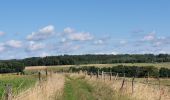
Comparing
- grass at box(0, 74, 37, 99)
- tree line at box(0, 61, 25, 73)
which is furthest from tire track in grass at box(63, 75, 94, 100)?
tree line at box(0, 61, 25, 73)

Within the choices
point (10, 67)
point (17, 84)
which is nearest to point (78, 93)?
point (17, 84)

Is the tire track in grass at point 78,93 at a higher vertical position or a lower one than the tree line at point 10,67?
lower

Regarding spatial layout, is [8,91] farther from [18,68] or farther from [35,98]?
[18,68]

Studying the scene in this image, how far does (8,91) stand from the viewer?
15.7m

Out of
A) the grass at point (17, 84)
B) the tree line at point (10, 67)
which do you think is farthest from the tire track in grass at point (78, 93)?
the tree line at point (10, 67)

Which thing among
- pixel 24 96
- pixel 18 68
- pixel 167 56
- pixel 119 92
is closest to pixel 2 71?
pixel 18 68

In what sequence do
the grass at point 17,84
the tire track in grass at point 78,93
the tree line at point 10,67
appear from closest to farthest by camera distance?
A: the grass at point 17,84, the tire track in grass at point 78,93, the tree line at point 10,67

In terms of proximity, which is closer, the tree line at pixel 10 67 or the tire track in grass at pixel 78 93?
the tire track in grass at pixel 78 93

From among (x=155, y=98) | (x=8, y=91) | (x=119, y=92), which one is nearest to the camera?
(x=8, y=91)

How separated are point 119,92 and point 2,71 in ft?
307

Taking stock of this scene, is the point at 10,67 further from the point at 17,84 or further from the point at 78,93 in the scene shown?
the point at 78,93

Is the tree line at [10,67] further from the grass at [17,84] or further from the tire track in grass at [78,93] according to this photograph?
the tire track in grass at [78,93]

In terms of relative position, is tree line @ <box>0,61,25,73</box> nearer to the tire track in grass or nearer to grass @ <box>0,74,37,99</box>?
grass @ <box>0,74,37,99</box>

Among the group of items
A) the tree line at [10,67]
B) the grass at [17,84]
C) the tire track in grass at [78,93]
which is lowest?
the tire track in grass at [78,93]
